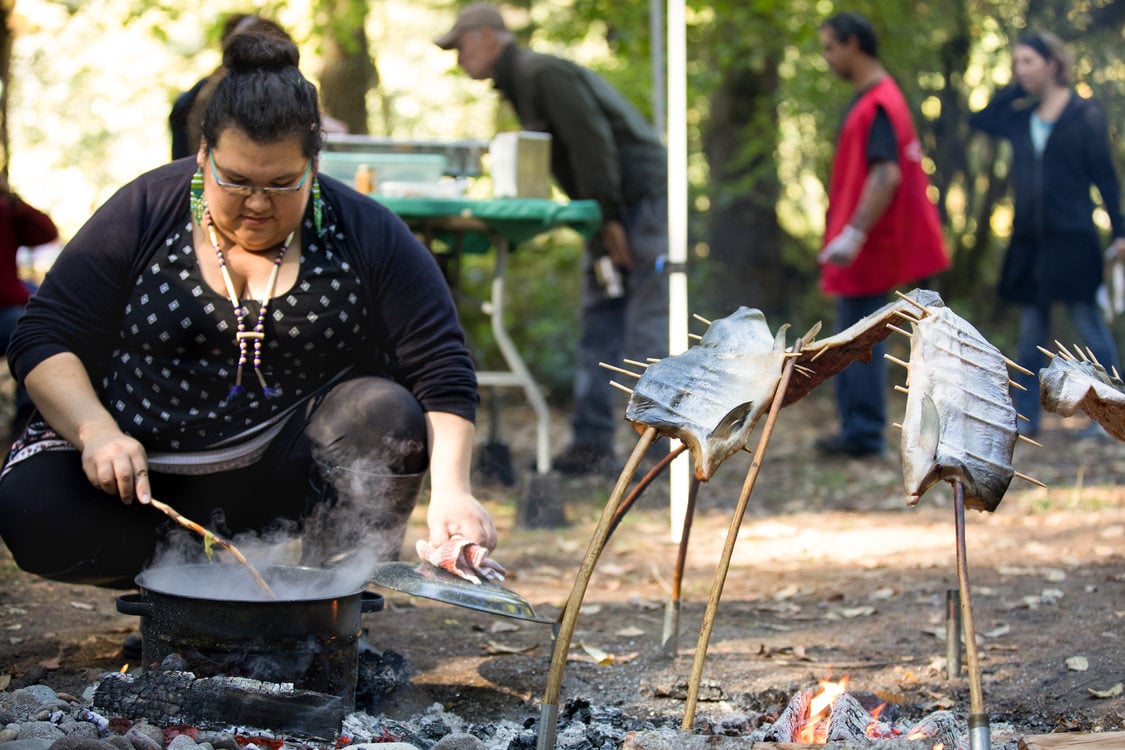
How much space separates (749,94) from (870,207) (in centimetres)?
494

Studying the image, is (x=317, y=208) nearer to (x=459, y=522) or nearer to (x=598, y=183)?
(x=459, y=522)

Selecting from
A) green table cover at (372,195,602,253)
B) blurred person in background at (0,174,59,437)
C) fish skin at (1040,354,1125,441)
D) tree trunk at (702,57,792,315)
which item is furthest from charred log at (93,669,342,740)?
tree trunk at (702,57,792,315)

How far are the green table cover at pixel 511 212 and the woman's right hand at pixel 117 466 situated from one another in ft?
7.82

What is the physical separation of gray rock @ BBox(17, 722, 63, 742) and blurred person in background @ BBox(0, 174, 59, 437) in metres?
3.97

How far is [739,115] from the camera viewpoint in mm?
10836

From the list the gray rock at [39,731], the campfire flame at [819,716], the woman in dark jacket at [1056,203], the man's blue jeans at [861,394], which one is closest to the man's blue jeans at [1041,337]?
the woman in dark jacket at [1056,203]

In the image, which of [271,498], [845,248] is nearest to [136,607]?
[271,498]

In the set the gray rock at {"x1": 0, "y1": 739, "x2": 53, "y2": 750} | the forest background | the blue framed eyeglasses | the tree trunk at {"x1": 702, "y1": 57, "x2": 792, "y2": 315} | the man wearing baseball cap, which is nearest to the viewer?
the gray rock at {"x1": 0, "y1": 739, "x2": 53, "y2": 750}

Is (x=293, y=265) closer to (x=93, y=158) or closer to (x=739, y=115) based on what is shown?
(x=739, y=115)

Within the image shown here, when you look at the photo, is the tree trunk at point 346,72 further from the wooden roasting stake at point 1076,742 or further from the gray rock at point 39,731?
the wooden roasting stake at point 1076,742

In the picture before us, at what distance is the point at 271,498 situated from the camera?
116 inches

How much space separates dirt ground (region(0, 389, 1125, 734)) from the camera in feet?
9.22

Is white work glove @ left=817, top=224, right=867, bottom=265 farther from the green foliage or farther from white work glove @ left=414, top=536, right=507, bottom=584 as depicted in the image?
white work glove @ left=414, top=536, right=507, bottom=584

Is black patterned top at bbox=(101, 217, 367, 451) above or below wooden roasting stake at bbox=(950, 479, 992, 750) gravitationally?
above
